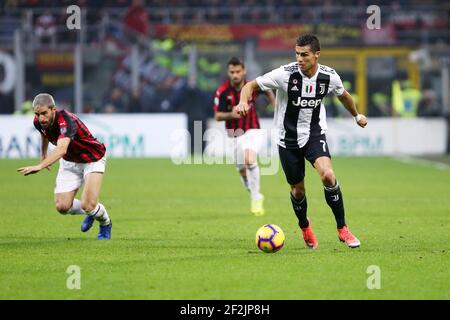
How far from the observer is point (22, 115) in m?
27.1

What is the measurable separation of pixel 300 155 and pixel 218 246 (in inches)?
50.1

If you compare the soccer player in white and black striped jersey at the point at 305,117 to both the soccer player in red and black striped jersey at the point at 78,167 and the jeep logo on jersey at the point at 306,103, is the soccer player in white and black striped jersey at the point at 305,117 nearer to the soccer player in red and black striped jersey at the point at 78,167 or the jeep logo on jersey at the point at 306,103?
the jeep logo on jersey at the point at 306,103

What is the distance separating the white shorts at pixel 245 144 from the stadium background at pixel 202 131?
77cm

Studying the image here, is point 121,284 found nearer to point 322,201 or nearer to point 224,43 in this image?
point 322,201

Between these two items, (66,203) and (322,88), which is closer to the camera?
(322,88)

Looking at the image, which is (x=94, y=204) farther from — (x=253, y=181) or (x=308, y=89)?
(x=253, y=181)

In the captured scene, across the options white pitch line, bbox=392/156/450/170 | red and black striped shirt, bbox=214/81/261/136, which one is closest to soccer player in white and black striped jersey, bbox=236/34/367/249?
red and black striped shirt, bbox=214/81/261/136

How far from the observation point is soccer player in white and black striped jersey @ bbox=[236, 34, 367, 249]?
9.79m

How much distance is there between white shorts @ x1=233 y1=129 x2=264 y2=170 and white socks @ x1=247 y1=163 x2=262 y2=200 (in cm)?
24

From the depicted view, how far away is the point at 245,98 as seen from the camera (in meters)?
9.52

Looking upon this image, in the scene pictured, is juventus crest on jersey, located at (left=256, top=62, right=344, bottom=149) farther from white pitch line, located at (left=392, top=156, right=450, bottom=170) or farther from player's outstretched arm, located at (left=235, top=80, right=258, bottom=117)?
white pitch line, located at (left=392, top=156, right=450, bottom=170)

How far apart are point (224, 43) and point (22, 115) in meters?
8.51

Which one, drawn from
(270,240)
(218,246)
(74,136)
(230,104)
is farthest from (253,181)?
(270,240)

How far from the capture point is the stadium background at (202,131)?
28.2 ft
